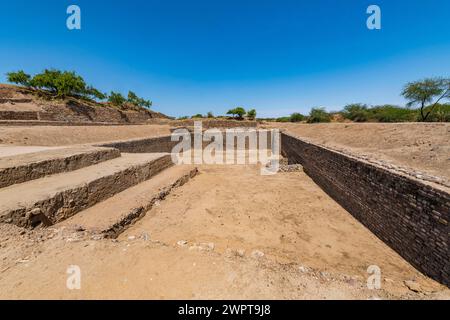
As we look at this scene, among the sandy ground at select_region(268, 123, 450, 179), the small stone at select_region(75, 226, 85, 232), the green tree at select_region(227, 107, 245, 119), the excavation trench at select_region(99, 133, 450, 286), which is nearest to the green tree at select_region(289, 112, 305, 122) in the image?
the green tree at select_region(227, 107, 245, 119)

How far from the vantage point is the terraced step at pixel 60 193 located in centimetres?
Result: 330

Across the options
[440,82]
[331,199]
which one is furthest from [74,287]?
[440,82]

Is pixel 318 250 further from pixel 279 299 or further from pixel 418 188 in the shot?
pixel 279 299

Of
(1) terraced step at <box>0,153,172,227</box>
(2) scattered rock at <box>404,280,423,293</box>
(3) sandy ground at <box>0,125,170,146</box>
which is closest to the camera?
(2) scattered rock at <box>404,280,423,293</box>

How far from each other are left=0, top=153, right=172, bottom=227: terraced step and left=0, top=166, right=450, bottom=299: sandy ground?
1.40 feet

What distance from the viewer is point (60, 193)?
3.98m

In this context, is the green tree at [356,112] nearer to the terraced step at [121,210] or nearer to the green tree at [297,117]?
the green tree at [297,117]

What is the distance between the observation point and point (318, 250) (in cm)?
418

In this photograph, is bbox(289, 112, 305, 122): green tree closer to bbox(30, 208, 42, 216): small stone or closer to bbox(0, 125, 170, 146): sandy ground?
bbox(0, 125, 170, 146): sandy ground

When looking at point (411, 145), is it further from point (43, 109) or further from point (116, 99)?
point (116, 99)

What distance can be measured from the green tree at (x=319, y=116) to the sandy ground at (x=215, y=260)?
2758cm

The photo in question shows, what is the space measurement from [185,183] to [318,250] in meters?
5.75

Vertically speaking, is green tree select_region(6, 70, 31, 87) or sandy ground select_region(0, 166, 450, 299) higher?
green tree select_region(6, 70, 31, 87)

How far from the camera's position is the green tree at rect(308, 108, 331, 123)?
97.0 ft
